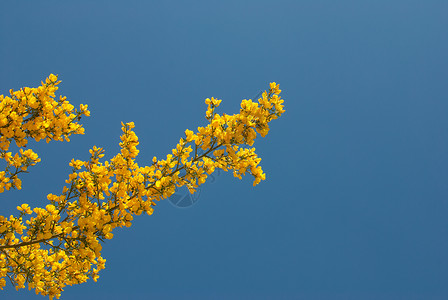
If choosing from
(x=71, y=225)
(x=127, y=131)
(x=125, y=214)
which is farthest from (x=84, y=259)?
(x=127, y=131)

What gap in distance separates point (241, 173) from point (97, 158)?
6.40 feet

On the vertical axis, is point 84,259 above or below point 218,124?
below

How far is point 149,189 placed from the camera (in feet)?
12.3

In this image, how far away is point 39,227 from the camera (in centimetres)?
386

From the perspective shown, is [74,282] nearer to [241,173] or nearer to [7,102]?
[7,102]

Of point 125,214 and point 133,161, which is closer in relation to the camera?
point 125,214

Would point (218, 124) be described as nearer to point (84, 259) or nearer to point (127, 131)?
point (127, 131)

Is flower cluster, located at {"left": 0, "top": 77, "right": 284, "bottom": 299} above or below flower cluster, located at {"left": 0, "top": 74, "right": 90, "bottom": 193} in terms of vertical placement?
below

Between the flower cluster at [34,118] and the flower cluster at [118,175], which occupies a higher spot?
the flower cluster at [34,118]

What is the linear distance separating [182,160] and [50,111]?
1768 mm

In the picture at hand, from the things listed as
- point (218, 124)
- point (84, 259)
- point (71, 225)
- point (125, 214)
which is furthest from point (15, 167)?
point (218, 124)

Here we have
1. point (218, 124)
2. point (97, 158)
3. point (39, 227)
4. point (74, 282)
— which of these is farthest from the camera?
point (74, 282)

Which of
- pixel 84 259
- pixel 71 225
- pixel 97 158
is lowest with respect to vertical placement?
pixel 84 259

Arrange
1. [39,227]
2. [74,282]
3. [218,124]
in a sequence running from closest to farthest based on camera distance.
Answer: [218,124] → [39,227] → [74,282]
